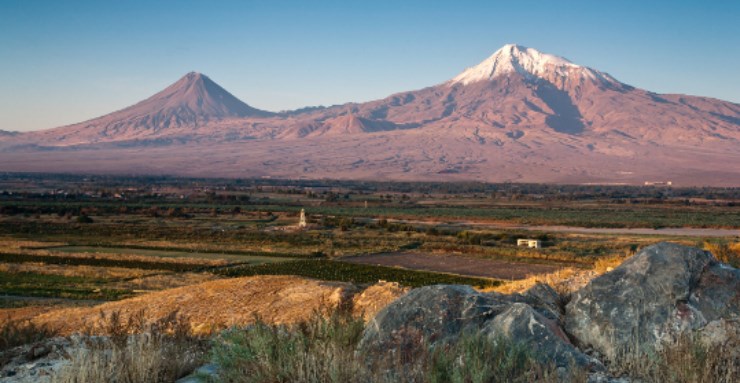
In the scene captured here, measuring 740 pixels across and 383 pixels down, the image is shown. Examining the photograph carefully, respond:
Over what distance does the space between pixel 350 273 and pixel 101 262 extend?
1581cm

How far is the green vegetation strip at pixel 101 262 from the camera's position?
140 ft

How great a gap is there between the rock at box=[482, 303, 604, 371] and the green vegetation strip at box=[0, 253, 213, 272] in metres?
36.2

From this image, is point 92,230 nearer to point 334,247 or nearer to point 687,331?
point 334,247

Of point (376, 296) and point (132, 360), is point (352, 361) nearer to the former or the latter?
point (132, 360)

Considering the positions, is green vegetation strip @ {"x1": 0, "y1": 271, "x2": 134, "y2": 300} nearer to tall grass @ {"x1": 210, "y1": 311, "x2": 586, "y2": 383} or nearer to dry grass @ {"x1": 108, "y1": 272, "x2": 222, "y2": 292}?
dry grass @ {"x1": 108, "y1": 272, "x2": 222, "y2": 292}

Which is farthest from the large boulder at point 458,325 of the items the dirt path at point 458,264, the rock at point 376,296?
the dirt path at point 458,264

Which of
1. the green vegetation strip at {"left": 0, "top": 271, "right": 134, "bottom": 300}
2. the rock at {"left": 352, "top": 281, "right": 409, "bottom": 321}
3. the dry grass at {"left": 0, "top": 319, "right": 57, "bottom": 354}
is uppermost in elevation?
the dry grass at {"left": 0, "top": 319, "right": 57, "bottom": 354}

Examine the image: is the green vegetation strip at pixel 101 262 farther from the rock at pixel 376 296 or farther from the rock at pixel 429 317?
the rock at pixel 429 317

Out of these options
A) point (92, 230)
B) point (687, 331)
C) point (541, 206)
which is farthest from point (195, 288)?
point (541, 206)

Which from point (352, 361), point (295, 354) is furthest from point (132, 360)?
point (352, 361)

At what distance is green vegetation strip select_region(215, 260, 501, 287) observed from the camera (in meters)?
37.9

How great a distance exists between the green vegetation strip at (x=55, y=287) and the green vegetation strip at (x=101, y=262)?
529 cm

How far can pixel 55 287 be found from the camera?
110ft

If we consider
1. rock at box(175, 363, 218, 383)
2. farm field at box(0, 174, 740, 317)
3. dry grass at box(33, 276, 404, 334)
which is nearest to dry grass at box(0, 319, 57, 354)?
rock at box(175, 363, 218, 383)
